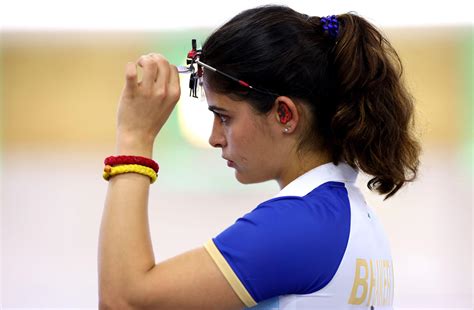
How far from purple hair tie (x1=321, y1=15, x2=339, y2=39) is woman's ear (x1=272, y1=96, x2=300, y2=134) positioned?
4.8 inches

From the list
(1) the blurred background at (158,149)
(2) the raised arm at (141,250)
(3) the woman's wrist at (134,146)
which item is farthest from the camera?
(1) the blurred background at (158,149)

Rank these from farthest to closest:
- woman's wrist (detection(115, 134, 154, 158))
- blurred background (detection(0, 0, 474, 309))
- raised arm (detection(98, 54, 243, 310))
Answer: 1. blurred background (detection(0, 0, 474, 309))
2. woman's wrist (detection(115, 134, 154, 158))
3. raised arm (detection(98, 54, 243, 310))

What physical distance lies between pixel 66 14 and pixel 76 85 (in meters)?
0.25

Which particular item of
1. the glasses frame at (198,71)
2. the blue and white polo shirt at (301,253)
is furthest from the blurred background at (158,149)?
the blue and white polo shirt at (301,253)

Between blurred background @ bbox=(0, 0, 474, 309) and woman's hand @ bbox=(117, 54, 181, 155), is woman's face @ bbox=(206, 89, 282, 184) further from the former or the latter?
blurred background @ bbox=(0, 0, 474, 309)

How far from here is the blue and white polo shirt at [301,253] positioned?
2.90 ft

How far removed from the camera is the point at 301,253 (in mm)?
894

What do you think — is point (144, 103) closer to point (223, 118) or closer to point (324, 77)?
point (223, 118)

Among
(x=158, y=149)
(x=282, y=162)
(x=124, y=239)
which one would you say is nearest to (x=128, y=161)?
(x=124, y=239)

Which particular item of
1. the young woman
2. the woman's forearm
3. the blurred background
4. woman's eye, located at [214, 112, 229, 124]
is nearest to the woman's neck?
the young woman

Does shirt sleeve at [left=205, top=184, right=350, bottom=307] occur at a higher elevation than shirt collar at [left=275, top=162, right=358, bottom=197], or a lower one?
lower

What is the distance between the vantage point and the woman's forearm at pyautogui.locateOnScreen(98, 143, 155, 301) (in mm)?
901

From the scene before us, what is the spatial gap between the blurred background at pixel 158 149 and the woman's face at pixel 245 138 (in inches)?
54.0

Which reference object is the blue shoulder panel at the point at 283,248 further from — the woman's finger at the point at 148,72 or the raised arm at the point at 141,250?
the woman's finger at the point at 148,72
